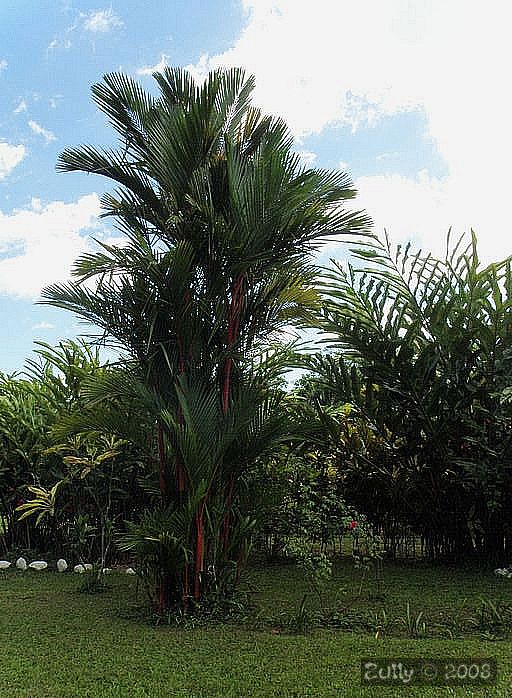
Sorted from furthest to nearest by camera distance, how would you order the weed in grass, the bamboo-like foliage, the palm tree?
1. the bamboo-like foliage
2. the palm tree
3. the weed in grass

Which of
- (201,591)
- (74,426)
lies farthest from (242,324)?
(201,591)

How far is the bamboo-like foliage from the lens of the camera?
6.00 meters

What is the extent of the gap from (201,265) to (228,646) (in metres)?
2.21

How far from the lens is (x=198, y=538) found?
13.9ft

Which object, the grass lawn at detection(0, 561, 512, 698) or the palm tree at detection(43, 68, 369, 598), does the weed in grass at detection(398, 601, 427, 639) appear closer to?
the grass lawn at detection(0, 561, 512, 698)

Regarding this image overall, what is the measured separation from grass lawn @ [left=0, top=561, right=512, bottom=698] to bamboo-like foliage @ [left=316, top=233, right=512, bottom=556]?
1.13 m

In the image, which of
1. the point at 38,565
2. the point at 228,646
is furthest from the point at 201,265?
the point at 38,565

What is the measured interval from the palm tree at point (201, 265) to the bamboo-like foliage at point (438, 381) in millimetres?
1642

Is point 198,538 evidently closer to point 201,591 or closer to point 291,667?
point 201,591

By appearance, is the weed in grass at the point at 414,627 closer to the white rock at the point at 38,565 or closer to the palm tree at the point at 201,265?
the palm tree at the point at 201,265

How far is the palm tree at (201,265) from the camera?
424 cm

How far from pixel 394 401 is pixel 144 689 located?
381cm

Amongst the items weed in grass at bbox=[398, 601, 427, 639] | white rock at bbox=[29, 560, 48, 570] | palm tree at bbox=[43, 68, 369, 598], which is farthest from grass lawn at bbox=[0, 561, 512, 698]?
white rock at bbox=[29, 560, 48, 570]

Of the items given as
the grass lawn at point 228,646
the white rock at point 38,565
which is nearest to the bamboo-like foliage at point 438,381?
the grass lawn at point 228,646
